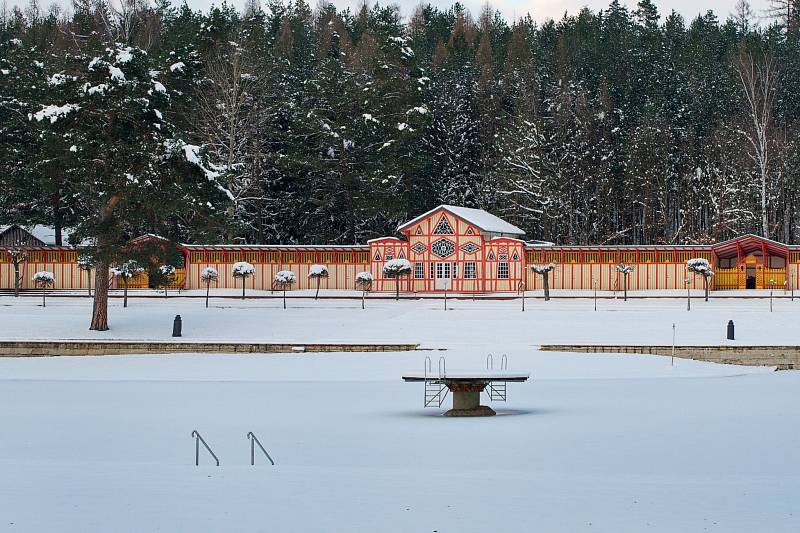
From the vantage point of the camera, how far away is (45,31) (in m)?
88.1

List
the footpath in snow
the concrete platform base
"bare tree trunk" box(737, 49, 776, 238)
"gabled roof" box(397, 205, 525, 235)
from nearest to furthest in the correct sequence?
the concrete platform base, the footpath in snow, "gabled roof" box(397, 205, 525, 235), "bare tree trunk" box(737, 49, 776, 238)

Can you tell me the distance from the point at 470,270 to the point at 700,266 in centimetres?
1197

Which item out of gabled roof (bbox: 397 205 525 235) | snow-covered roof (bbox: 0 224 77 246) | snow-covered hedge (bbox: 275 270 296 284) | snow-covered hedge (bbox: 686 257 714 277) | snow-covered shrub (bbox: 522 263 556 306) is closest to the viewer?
snow-covered shrub (bbox: 522 263 556 306)

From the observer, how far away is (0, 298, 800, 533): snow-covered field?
1218cm

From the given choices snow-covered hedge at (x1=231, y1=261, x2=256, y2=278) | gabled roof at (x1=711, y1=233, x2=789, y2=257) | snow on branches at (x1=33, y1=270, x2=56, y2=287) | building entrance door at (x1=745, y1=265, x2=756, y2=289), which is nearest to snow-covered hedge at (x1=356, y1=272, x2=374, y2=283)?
snow-covered hedge at (x1=231, y1=261, x2=256, y2=278)

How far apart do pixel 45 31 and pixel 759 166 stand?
5448 cm

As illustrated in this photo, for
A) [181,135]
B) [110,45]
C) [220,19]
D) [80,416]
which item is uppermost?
[220,19]

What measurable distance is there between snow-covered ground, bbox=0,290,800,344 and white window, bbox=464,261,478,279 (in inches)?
293

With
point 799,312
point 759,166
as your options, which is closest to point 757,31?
point 759,166

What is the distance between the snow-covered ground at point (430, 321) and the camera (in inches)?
1467

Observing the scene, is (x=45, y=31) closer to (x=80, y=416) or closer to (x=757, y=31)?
(x=757, y=31)

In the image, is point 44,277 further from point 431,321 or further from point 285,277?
point 431,321

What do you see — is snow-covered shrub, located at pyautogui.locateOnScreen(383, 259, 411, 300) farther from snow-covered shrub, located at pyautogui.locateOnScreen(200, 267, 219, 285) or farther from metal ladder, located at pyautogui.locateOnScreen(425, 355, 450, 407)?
metal ladder, located at pyautogui.locateOnScreen(425, 355, 450, 407)

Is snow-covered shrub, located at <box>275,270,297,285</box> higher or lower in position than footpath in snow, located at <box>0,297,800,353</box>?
higher
